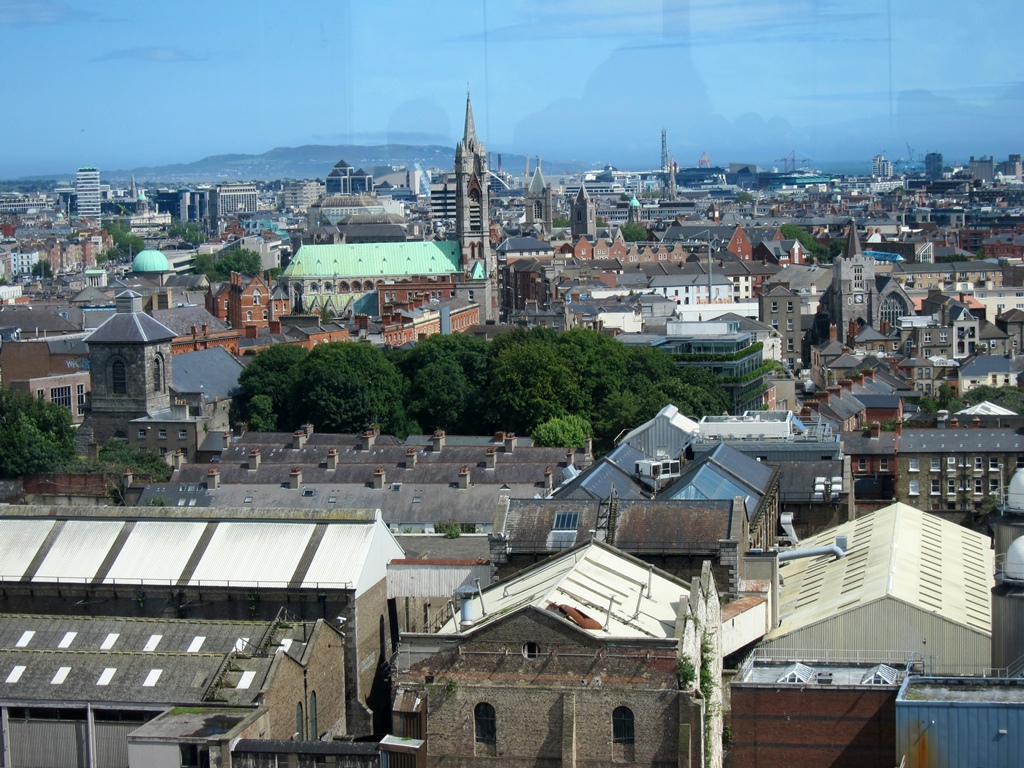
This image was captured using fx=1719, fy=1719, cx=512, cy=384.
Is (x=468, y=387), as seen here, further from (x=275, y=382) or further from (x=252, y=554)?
(x=252, y=554)

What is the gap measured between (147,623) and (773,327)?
6191 cm

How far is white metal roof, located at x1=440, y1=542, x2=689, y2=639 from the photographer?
1022 inches

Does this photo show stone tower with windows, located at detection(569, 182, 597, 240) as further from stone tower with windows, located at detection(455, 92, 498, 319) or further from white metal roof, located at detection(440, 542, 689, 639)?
white metal roof, located at detection(440, 542, 689, 639)

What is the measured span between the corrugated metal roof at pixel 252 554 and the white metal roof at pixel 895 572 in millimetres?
8836

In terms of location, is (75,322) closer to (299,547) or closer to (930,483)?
(930,483)

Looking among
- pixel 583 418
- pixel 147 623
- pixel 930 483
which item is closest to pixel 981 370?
pixel 583 418

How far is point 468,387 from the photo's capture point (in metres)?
63.8

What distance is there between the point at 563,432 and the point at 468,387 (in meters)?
9.05

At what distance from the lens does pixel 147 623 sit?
2944 cm

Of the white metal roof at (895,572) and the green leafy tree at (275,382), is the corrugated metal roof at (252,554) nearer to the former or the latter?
the white metal roof at (895,572)

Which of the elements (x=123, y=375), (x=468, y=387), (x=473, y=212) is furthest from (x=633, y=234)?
(x=123, y=375)

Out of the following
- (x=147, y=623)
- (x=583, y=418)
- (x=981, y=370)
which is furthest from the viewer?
(x=981, y=370)

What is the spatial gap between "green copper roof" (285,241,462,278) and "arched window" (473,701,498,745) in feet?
308

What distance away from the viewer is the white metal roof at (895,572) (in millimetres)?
30375
